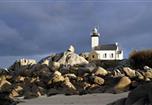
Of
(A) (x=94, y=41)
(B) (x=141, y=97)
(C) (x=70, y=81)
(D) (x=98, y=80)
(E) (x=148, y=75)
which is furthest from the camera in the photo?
(A) (x=94, y=41)

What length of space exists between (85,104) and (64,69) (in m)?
16.8

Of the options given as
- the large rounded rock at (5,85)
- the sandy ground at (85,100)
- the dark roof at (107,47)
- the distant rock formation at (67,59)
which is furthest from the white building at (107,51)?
the sandy ground at (85,100)

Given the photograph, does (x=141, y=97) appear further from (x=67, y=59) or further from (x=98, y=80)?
(x=67, y=59)

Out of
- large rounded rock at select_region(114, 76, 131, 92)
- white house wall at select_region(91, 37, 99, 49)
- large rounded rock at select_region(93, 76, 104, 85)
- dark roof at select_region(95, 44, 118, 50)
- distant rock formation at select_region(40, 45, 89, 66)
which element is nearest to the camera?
Result: large rounded rock at select_region(114, 76, 131, 92)

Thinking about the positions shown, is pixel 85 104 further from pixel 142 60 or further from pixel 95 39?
pixel 95 39

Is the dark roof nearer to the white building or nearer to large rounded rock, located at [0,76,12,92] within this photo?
the white building

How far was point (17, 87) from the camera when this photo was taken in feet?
104

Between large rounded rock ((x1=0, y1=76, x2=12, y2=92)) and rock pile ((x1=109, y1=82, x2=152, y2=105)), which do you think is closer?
rock pile ((x1=109, y1=82, x2=152, y2=105))

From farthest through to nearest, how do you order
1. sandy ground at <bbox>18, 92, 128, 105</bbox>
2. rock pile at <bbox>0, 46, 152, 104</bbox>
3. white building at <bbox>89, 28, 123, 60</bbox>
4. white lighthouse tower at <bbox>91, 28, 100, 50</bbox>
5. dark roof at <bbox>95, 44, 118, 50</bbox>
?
white lighthouse tower at <bbox>91, 28, 100, 50</bbox>, dark roof at <bbox>95, 44, 118, 50</bbox>, white building at <bbox>89, 28, 123, 60</bbox>, rock pile at <bbox>0, 46, 152, 104</bbox>, sandy ground at <bbox>18, 92, 128, 105</bbox>

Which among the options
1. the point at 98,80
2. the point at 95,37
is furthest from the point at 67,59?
the point at 95,37

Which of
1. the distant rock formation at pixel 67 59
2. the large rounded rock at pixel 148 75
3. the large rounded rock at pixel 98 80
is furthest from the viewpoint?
the distant rock formation at pixel 67 59

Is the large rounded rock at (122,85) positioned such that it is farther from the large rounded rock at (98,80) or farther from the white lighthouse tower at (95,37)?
the white lighthouse tower at (95,37)

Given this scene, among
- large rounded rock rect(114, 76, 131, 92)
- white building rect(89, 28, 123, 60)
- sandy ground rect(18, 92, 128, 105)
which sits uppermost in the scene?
white building rect(89, 28, 123, 60)

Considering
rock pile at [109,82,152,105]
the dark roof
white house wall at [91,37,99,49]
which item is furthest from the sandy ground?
white house wall at [91,37,99,49]
